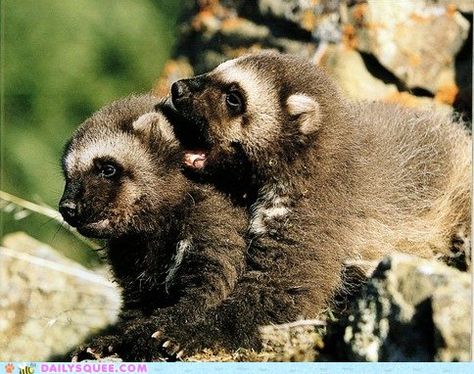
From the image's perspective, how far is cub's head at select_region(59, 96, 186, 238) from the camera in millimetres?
4633

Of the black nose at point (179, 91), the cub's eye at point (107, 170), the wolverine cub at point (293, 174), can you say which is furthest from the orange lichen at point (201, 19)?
the cub's eye at point (107, 170)

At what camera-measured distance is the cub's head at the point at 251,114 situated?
4684 millimetres

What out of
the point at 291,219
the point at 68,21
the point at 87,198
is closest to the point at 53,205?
the point at 68,21

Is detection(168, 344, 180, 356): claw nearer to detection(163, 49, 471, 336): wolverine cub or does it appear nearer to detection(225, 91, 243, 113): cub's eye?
detection(163, 49, 471, 336): wolverine cub

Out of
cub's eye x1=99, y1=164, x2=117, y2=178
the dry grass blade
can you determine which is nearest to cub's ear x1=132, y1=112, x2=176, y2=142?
cub's eye x1=99, y1=164, x2=117, y2=178

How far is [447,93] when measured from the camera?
633cm

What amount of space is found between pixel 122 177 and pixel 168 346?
892 millimetres

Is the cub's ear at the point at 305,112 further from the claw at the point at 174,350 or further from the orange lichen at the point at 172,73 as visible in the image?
the orange lichen at the point at 172,73

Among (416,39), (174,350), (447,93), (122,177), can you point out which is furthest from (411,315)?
(416,39)

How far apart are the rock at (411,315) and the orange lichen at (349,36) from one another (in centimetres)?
266

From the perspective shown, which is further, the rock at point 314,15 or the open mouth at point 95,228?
the rock at point 314,15

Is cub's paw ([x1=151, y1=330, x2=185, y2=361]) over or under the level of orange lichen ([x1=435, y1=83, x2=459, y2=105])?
under

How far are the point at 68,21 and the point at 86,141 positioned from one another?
288 centimetres

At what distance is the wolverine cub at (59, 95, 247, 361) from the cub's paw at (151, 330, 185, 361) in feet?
0.16
